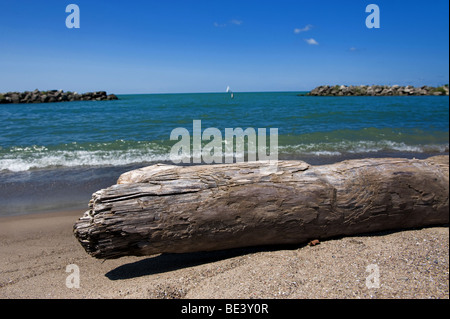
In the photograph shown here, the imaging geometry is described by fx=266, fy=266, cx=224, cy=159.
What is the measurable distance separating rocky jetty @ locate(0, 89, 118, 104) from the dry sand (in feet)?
145

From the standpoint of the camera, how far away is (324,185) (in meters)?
3.12

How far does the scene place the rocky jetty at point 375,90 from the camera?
164ft

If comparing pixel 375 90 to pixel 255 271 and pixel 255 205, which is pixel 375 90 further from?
pixel 255 271

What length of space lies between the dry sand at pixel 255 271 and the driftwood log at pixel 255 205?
0.22 meters

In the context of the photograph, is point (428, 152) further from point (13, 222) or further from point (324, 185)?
point (13, 222)

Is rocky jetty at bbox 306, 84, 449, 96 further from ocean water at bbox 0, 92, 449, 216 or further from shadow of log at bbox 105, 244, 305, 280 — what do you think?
shadow of log at bbox 105, 244, 305, 280

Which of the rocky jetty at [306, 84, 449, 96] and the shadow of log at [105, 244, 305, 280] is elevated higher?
the rocky jetty at [306, 84, 449, 96]

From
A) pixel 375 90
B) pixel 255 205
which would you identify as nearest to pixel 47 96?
pixel 255 205

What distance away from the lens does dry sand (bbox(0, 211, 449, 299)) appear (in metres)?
2.36

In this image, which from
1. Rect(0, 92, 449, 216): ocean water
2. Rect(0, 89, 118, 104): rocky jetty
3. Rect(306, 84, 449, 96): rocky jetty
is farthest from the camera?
Rect(306, 84, 449, 96): rocky jetty

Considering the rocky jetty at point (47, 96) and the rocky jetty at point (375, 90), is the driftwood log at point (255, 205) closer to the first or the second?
the rocky jetty at point (47, 96)

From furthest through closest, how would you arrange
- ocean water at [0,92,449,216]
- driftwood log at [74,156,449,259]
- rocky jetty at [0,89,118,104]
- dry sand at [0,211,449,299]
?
1. rocky jetty at [0,89,118,104]
2. ocean water at [0,92,449,216]
3. driftwood log at [74,156,449,259]
4. dry sand at [0,211,449,299]

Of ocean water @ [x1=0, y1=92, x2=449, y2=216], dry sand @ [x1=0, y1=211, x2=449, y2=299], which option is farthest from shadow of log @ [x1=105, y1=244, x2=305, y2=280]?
ocean water @ [x1=0, y1=92, x2=449, y2=216]
